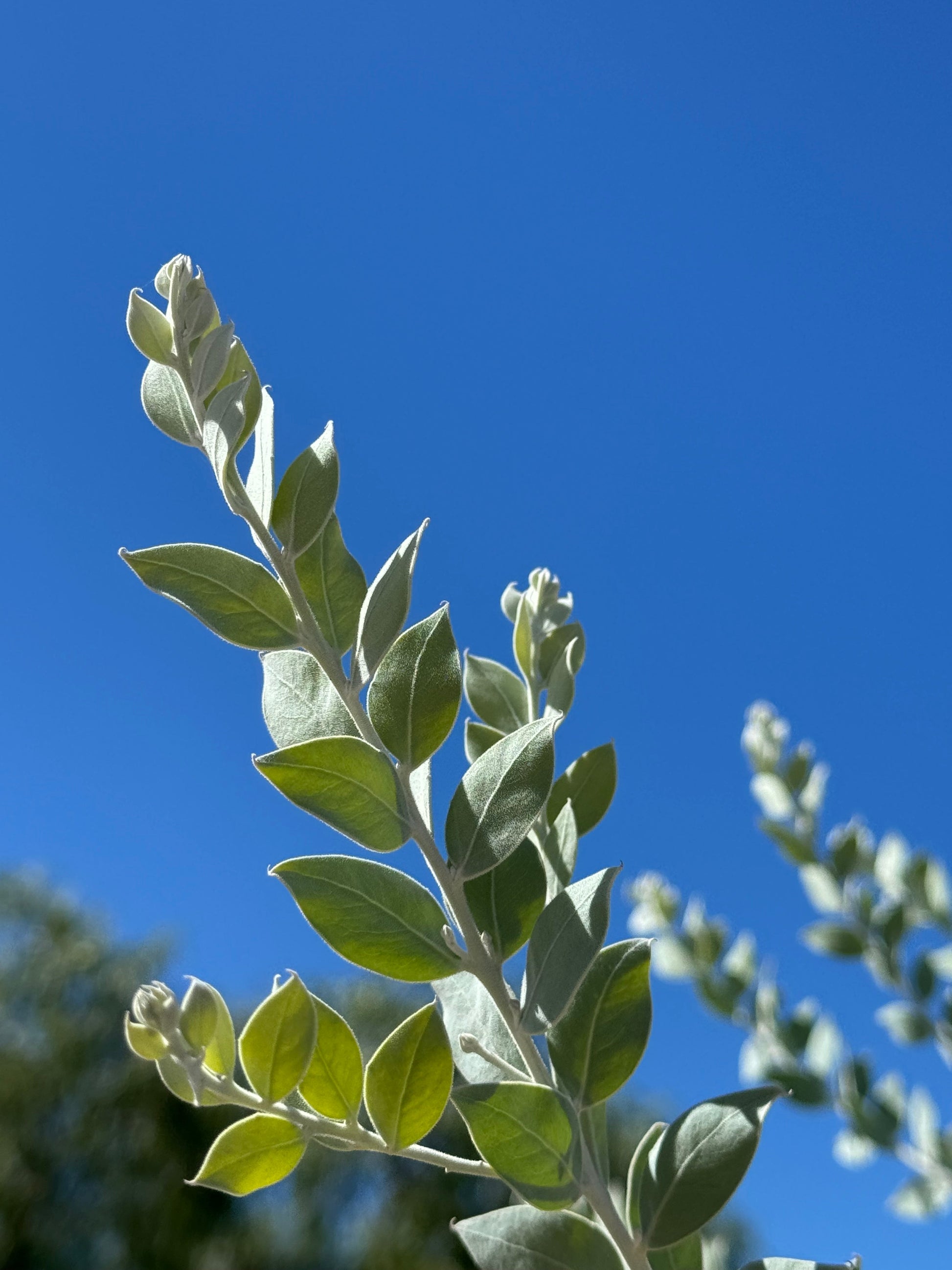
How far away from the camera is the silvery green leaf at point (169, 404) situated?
35cm

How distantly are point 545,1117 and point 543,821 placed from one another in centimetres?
11

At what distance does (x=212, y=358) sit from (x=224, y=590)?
3.3 inches

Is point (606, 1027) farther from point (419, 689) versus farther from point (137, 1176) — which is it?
point (137, 1176)

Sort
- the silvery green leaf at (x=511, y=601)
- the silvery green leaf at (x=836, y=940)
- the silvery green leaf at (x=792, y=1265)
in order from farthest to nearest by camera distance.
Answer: the silvery green leaf at (x=836, y=940) → the silvery green leaf at (x=511, y=601) → the silvery green leaf at (x=792, y=1265)

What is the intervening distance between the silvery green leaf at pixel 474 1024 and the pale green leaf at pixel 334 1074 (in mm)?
30

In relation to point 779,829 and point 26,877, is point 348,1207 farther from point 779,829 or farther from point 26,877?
point 779,829

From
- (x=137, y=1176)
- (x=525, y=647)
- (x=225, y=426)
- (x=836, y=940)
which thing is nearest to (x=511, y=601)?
(x=525, y=647)

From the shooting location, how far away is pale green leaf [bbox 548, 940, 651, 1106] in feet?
0.87

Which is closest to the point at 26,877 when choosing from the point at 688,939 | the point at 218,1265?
the point at 218,1265

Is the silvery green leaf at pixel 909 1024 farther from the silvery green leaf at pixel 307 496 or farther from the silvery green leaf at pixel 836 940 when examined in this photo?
the silvery green leaf at pixel 307 496

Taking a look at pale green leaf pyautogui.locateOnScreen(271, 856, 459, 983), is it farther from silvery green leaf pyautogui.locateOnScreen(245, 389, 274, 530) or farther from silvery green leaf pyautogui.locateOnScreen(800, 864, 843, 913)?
silvery green leaf pyautogui.locateOnScreen(800, 864, 843, 913)

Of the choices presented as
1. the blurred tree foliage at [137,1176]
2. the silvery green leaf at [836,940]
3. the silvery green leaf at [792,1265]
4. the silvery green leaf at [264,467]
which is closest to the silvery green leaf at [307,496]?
the silvery green leaf at [264,467]

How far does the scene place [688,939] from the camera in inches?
45.0

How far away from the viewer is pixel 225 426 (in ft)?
1.04
